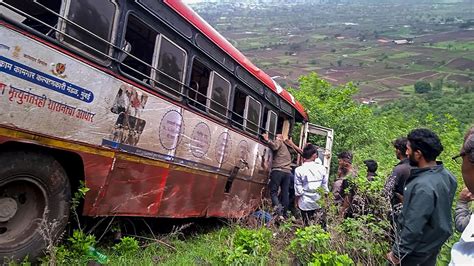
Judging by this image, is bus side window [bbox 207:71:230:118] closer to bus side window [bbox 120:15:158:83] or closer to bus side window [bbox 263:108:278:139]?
bus side window [bbox 120:15:158:83]

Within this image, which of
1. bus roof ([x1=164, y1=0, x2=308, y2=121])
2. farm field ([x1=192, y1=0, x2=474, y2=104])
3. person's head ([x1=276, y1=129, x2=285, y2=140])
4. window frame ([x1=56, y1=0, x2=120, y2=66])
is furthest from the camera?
farm field ([x1=192, y1=0, x2=474, y2=104])

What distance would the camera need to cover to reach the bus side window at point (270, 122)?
7660mm

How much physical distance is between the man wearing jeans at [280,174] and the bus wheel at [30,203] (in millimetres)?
4580

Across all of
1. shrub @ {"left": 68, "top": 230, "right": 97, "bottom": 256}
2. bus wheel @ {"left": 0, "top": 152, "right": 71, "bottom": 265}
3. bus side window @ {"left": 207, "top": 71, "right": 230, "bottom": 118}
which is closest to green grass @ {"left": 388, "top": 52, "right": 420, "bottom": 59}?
bus side window @ {"left": 207, "top": 71, "right": 230, "bottom": 118}

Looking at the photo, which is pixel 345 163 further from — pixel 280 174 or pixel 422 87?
pixel 422 87

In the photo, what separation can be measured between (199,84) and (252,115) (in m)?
1.77

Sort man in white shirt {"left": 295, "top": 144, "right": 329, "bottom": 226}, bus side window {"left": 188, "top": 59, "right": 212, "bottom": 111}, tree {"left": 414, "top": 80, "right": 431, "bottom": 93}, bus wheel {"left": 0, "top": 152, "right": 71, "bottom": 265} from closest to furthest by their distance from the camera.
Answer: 1. bus wheel {"left": 0, "top": 152, "right": 71, "bottom": 265}
2. bus side window {"left": 188, "top": 59, "right": 212, "bottom": 111}
3. man in white shirt {"left": 295, "top": 144, "right": 329, "bottom": 226}
4. tree {"left": 414, "top": 80, "right": 431, "bottom": 93}

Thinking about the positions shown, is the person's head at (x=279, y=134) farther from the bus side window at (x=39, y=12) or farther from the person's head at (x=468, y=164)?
the person's head at (x=468, y=164)

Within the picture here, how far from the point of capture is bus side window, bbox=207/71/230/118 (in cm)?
552

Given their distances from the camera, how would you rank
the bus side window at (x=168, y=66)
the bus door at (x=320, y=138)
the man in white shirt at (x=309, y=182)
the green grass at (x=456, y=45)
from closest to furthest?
the bus side window at (x=168, y=66)
the man in white shirt at (x=309, y=182)
the bus door at (x=320, y=138)
the green grass at (x=456, y=45)

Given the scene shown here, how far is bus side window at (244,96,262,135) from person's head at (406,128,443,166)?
3.79 m

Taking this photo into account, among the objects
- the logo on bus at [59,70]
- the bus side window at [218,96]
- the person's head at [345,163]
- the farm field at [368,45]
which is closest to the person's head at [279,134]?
the person's head at [345,163]

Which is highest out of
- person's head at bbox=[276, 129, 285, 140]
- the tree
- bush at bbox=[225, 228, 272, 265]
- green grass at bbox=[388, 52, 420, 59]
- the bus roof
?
green grass at bbox=[388, 52, 420, 59]

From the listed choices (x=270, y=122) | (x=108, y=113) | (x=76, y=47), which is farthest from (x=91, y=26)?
(x=270, y=122)
